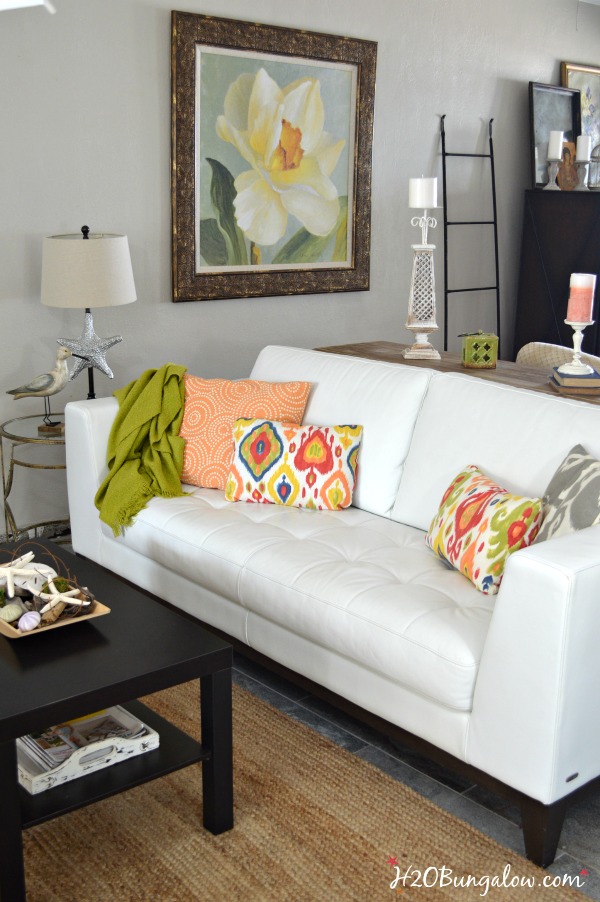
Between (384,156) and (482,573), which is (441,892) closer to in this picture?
(482,573)

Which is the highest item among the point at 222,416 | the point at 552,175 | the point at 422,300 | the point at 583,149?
the point at 583,149

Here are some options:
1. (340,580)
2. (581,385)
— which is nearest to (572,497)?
(340,580)

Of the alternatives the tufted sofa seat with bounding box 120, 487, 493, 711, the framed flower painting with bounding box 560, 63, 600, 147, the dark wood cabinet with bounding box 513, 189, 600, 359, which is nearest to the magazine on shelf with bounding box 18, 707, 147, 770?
the tufted sofa seat with bounding box 120, 487, 493, 711

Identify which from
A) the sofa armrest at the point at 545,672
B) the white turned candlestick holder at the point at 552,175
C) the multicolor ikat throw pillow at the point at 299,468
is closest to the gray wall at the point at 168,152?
the white turned candlestick holder at the point at 552,175

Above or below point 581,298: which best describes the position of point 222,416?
below

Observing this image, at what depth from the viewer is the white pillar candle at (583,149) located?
5.45 meters

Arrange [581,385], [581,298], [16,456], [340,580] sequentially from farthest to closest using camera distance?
[16,456]
[581,385]
[581,298]
[340,580]

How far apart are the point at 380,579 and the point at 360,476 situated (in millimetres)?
678

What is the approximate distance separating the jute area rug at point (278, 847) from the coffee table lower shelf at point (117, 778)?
196 mm

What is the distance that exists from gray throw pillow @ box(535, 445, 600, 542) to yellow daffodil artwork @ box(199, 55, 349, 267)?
7.87ft

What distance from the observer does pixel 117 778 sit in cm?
191

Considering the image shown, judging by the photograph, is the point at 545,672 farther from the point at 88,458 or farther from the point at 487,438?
the point at 88,458

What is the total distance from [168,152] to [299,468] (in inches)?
71.8

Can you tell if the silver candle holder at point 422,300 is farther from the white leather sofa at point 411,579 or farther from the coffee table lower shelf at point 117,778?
the coffee table lower shelf at point 117,778
